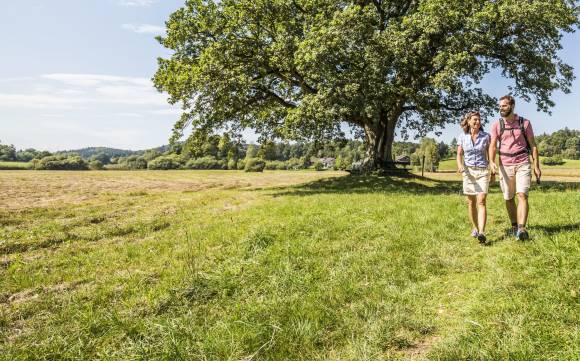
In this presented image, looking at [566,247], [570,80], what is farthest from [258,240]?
[570,80]

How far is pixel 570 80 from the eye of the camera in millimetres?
24328

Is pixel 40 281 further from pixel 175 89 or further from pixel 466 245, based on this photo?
pixel 175 89

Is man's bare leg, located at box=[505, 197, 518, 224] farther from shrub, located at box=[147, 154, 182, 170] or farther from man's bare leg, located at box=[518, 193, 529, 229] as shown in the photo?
shrub, located at box=[147, 154, 182, 170]

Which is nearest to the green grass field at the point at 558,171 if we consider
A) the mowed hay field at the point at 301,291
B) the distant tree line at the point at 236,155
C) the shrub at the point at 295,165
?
the distant tree line at the point at 236,155

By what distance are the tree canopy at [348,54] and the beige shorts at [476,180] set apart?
10728 mm

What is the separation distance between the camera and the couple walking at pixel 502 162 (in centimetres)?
714

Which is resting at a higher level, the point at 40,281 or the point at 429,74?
the point at 429,74

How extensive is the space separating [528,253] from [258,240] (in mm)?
5229

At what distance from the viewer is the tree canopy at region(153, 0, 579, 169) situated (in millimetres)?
18516

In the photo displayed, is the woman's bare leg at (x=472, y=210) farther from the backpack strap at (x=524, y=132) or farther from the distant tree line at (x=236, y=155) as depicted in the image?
the distant tree line at (x=236, y=155)

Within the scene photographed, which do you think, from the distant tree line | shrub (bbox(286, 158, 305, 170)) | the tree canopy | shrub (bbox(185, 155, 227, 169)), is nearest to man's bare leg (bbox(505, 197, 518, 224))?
the tree canopy

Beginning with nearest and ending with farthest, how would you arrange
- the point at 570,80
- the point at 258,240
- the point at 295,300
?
the point at 295,300 < the point at 258,240 < the point at 570,80

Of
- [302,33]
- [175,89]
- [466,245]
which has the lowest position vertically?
[466,245]

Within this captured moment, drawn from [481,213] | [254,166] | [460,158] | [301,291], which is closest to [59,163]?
[254,166]
